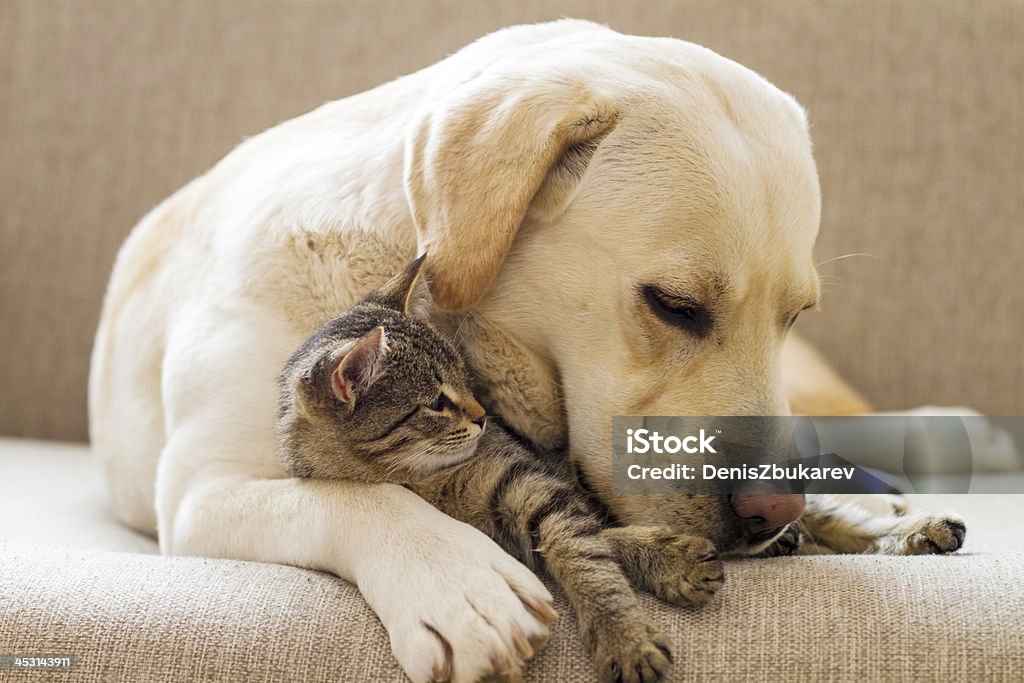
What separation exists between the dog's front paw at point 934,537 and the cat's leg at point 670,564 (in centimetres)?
32

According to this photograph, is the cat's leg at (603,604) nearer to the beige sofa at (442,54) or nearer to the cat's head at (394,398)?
the cat's head at (394,398)

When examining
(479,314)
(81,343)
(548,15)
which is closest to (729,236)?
(479,314)

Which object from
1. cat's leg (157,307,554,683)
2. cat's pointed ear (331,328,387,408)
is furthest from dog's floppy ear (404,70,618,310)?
cat's leg (157,307,554,683)

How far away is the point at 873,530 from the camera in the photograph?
→ 1.15 meters

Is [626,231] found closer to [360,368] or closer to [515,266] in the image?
[515,266]

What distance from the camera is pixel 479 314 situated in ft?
3.72

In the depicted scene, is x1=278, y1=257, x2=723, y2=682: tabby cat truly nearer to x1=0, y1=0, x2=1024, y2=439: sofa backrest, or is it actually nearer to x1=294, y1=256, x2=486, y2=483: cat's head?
x1=294, y1=256, x2=486, y2=483: cat's head

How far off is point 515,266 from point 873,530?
1.79 ft

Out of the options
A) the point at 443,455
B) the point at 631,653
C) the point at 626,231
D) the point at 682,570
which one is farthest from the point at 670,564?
the point at 626,231

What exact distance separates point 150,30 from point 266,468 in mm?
1440

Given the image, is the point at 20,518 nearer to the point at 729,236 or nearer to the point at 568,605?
the point at 568,605

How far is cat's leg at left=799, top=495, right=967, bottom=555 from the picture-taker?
3.54 feet

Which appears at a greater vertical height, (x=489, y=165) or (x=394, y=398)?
(x=489, y=165)

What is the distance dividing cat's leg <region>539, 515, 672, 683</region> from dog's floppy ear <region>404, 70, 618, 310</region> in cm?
28
